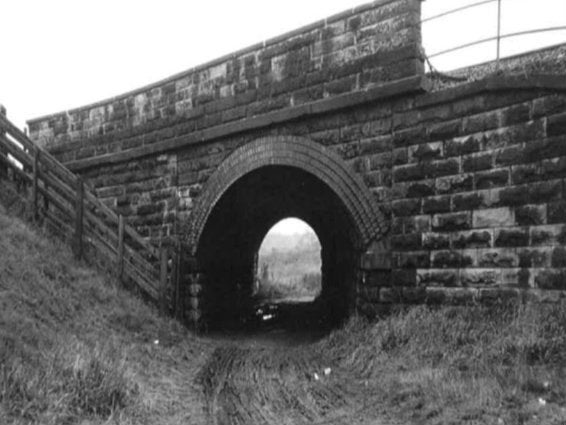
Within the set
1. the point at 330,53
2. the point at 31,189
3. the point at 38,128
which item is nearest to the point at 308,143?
the point at 330,53

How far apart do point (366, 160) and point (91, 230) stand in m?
4.85

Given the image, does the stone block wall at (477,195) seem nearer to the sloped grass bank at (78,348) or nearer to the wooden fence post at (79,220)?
the sloped grass bank at (78,348)

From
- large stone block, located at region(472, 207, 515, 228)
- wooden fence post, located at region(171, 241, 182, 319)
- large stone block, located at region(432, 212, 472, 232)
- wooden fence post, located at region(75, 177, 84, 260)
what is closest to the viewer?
large stone block, located at region(472, 207, 515, 228)

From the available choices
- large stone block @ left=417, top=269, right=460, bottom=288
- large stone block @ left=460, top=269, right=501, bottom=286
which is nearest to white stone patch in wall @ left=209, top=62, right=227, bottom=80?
large stone block @ left=417, top=269, right=460, bottom=288

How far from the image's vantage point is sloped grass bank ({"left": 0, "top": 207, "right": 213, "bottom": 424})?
15.1 feet

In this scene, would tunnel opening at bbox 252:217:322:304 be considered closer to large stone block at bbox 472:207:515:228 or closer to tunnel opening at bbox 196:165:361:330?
tunnel opening at bbox 196:165:361:330

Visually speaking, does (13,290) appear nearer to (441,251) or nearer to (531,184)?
(441,251)

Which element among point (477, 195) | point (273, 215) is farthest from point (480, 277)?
point (273, 215)

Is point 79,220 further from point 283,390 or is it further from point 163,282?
point 283,390

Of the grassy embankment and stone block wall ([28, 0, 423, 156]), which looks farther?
stone block wall ([28, 0, 423, 156])

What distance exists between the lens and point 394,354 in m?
6.29

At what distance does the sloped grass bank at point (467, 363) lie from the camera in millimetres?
4617

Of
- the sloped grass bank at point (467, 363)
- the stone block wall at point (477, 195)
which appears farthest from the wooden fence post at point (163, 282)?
the stone block wall at point (477, 195)

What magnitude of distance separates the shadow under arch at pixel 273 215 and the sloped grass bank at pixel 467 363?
1.33 meters
